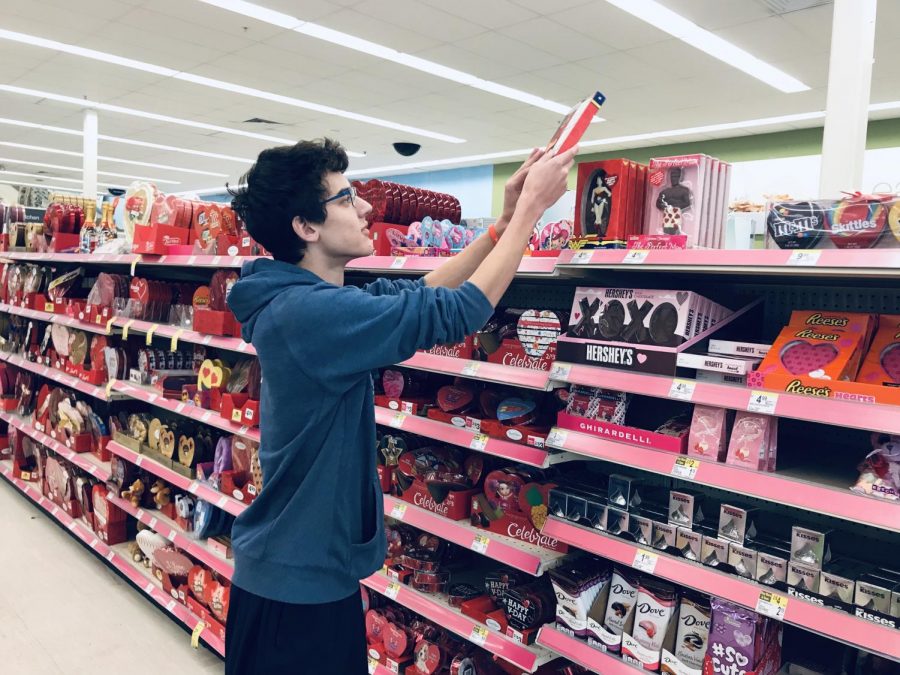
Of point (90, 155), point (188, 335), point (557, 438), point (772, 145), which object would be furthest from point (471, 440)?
point (772, 145)

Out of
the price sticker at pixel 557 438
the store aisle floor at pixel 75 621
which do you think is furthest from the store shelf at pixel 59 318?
the price sticker at pixel 557 438

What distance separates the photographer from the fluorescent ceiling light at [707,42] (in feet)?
19.8

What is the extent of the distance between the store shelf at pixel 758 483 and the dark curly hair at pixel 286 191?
91 centimetres

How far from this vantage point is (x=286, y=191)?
1560mm

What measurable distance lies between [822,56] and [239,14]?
221 inches

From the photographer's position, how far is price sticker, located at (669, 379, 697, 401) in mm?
1667

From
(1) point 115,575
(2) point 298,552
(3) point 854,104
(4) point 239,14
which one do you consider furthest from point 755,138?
(2) point 298,552

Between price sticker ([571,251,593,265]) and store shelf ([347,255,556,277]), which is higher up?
price sticker ([571,251,593,265])

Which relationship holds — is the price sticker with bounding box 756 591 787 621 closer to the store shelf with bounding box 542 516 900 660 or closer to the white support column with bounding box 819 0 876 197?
the store shelf with bounding box 542 516 900 660

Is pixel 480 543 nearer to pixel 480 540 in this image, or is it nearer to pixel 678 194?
pixel 480 540

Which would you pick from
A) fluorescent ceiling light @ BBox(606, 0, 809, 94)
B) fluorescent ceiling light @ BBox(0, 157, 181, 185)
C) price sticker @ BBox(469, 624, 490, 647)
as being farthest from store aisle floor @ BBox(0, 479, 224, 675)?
fluorescent ceiling light @ BBox(0, 157, 181, 185)

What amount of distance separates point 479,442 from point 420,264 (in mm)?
608

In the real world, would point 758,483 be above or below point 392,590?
above

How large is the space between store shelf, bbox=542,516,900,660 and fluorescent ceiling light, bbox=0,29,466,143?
8.06 m
